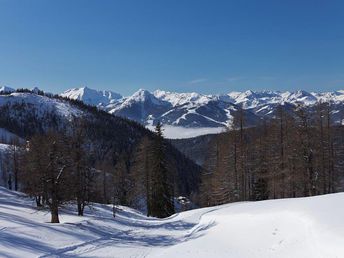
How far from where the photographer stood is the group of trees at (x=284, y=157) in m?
39.8

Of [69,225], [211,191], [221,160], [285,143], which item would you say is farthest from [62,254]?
[211,191]

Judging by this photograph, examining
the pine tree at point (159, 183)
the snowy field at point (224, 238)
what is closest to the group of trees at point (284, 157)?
the pine tree at point (159, 183)

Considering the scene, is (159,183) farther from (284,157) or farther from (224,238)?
(224,238)

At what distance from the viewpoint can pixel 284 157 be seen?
4359cm

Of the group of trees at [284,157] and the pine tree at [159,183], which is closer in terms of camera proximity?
the group of trees at [284,157]

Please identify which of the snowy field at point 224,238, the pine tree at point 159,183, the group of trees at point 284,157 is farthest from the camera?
the pine tree at point 159,183

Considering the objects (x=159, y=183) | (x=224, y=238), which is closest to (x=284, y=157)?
(x=159, y=183)

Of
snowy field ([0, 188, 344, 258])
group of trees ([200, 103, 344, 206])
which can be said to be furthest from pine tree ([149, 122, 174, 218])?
snowy field ([0, 188, 344, 258])

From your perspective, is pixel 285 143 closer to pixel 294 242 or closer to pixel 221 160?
pixel 221 160

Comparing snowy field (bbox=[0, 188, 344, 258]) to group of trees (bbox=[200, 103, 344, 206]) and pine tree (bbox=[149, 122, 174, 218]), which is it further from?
pine tree (bbox=[149, 122, 174, 218])

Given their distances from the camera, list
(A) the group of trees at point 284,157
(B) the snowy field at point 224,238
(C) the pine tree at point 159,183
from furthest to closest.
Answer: (C) the pine tree at point 159,183 → (A) the group of trees at point 284,157 → (B) the snowy field at point 224,238

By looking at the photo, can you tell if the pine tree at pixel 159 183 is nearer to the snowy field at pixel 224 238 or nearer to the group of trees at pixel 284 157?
the group of trees at pixel 284 157

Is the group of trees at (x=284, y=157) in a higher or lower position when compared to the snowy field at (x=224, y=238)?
higher

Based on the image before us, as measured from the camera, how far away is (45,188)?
34.1 metres
